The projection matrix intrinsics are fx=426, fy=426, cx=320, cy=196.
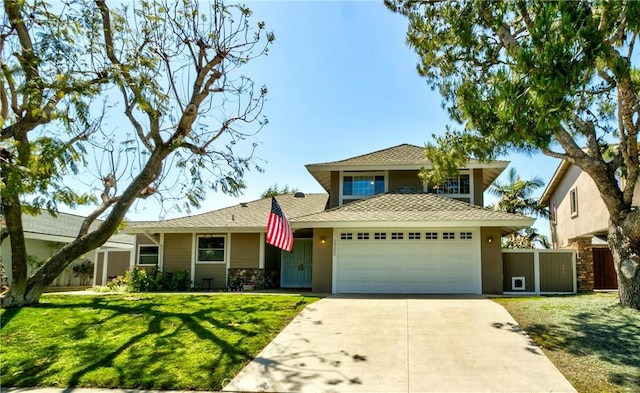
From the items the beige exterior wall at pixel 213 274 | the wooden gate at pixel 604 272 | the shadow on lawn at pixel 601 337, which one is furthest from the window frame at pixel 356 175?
the wooden gate at pixel 604 272

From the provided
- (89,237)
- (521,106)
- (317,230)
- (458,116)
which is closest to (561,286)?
(458,116)

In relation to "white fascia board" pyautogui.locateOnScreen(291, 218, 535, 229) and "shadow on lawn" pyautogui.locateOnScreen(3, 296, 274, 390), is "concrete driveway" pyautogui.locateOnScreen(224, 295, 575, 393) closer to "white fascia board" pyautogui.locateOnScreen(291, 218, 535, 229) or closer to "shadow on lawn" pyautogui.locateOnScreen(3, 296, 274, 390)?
"shadow on lawn" pyautogui.locateOnScreen(3, 296, 274, 390)

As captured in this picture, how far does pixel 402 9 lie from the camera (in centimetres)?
1112

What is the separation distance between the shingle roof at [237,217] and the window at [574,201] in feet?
39.1

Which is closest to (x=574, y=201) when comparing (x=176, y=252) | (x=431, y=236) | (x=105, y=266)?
(x=431, y=236)

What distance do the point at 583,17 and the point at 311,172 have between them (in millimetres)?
11627

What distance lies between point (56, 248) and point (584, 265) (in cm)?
2414

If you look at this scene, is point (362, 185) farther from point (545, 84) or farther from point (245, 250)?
point (545, 84)

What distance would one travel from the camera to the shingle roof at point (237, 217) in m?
16.7

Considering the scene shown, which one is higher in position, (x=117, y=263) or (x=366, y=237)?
(x=366, y=237)

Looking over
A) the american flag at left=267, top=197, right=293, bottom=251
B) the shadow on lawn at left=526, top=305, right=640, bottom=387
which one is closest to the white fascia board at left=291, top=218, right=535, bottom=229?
the american flag at left=267, top=197, right=293, bottom=251

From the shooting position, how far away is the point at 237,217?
17.8 metres

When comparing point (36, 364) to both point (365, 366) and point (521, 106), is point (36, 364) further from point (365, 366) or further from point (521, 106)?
point (521, 106)

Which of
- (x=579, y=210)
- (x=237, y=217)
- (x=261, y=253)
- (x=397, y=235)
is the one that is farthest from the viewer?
(x=579, y=210)
